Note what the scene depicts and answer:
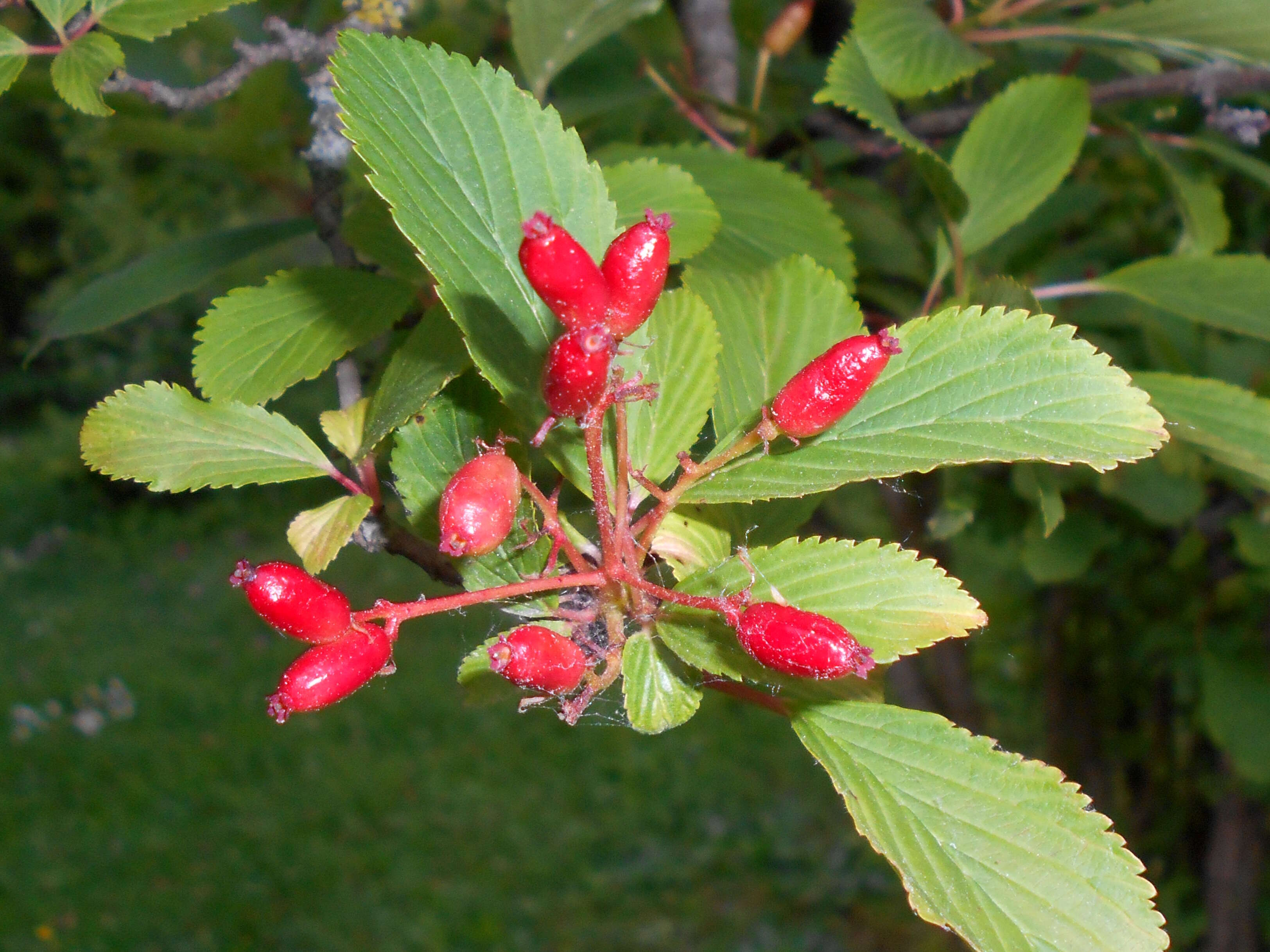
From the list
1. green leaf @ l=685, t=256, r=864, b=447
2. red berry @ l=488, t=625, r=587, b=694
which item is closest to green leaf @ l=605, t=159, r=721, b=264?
green leaf @ l=685, t=256, r=864, b=447

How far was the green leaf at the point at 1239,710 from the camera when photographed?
2.38m

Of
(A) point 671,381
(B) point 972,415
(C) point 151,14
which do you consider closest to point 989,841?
(B) point 972,415

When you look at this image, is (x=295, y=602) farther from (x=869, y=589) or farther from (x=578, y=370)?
(x=869, y=589)

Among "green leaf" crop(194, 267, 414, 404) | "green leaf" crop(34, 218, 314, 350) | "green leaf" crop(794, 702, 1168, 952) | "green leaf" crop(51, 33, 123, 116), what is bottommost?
"green leaf" crop(794, 702, 1168, 952)

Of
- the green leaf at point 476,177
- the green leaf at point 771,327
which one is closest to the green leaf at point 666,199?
the green leaf at point 771,327

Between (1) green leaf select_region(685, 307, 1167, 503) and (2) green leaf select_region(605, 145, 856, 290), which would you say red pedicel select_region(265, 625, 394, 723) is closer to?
(1) green leaf select_region(685, 307, 1167, 503)

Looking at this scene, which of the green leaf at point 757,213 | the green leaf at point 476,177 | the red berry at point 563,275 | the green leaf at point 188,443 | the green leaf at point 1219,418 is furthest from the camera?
the green leaf at point 757,213

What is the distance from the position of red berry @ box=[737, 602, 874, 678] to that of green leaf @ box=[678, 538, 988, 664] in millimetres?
43

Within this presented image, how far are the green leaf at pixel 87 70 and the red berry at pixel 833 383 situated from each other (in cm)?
63

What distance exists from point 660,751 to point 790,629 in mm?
4919

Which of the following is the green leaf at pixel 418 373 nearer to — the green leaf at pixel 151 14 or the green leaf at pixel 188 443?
the green leaf at pixel 188 443

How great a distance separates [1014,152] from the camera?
1242 millimetres

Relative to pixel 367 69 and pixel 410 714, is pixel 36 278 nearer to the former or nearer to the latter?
pixel 410 714

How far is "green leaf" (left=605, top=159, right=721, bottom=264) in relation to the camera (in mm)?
937
